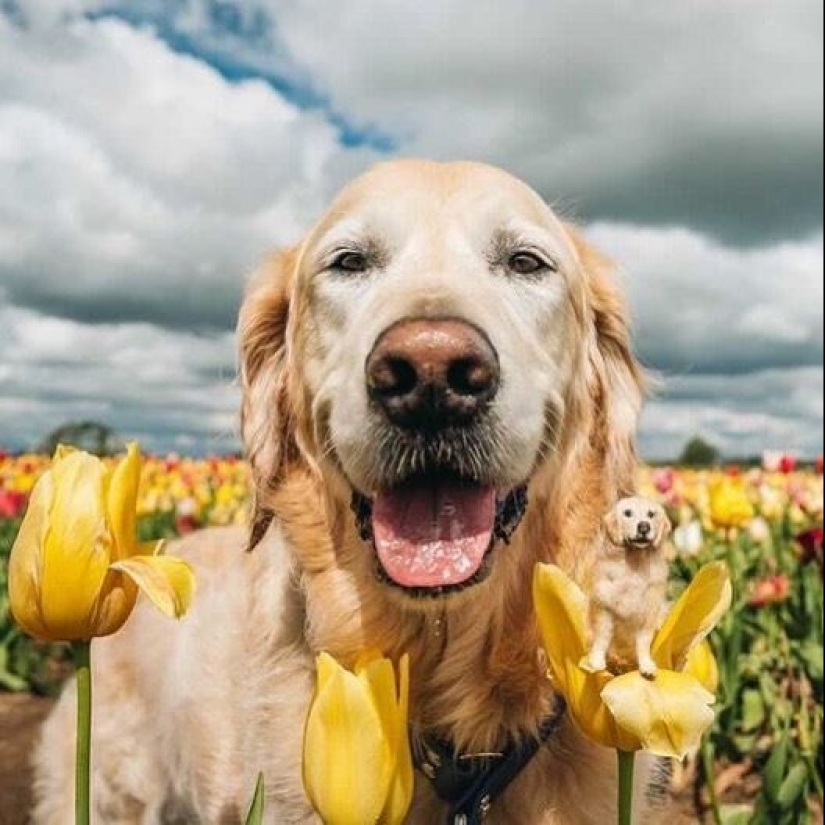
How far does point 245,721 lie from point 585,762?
1.19 m

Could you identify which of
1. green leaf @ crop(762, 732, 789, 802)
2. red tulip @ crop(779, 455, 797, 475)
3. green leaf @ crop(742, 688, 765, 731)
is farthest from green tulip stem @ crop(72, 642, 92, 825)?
red tulip @ crop(779, 455, 797, 475)

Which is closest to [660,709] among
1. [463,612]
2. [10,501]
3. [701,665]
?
[701,665]

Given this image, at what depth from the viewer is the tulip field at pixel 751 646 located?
184 inches

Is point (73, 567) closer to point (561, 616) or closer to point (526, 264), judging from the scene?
point (561, 616)

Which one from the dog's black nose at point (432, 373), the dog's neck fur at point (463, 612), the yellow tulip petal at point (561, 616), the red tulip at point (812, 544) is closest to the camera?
the yellow tulip petal at point (561, 616)

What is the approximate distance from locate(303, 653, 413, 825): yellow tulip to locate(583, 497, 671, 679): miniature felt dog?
266 mm

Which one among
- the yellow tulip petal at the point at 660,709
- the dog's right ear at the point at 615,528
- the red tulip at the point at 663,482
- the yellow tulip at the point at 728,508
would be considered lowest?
the yellow tulip petal at the point at 660,709

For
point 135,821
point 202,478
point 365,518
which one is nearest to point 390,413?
point 365,518

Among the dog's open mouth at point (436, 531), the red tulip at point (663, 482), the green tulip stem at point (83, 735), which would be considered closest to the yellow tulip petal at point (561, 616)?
the green tulip stem at point (83, 735)

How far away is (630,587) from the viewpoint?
1294 millimetres

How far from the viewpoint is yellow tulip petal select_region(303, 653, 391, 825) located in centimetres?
132

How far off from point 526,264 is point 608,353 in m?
0.59

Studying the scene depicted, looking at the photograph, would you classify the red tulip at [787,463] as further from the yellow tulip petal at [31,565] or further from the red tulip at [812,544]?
the yellow tulip petal at [31,565]

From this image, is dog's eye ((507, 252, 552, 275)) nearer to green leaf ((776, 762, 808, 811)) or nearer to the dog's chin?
green leaf ((776, 762, 808, 811))
